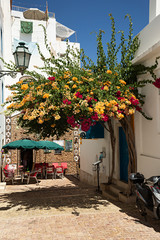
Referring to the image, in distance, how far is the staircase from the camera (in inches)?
320

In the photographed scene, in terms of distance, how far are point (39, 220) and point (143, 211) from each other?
249 centimetres

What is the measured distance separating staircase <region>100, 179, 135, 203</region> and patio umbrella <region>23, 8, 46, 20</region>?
108 feet

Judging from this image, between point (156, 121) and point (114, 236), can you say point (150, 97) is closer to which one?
point (156, 121)

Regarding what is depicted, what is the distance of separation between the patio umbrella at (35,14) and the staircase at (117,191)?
108 feet

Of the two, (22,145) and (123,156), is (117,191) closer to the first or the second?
(123,156)

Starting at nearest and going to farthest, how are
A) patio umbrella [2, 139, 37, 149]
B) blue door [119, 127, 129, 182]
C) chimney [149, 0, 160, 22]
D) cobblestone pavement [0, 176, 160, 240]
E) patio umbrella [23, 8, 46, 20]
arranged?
cobblestone pavement [0, 176, 160, 240], chimney [149, 0, 160, 22], blue door [119, 127, 129, 182], patio umbrella [2, 139, 37, 149], patio umbrella [23, 8, 46, 20]

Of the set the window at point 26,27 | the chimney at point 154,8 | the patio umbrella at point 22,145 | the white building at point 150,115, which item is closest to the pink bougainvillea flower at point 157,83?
the white building at point 150,115

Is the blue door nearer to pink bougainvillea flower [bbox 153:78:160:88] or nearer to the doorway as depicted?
pink bougainvillea flower [bbox 153:78:160:88]

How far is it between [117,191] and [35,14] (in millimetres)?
34697

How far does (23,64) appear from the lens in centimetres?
720

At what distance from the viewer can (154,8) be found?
345 inches

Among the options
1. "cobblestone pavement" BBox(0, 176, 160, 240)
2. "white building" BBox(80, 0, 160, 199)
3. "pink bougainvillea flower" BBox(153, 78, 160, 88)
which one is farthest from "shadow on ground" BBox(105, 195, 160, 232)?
"pink bougainvillea flower" BBox(153, 78, 160, 88)

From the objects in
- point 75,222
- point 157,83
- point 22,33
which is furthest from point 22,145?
point 22,33

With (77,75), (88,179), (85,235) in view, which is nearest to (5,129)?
(88,179)
